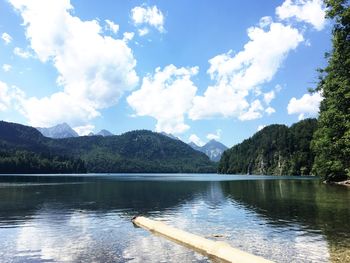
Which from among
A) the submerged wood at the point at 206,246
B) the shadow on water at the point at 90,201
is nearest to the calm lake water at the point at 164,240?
the submerged wood at the point at 206,246

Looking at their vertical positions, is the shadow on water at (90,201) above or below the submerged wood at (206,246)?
above

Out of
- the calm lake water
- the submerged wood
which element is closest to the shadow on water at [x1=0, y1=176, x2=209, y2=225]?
the calm lake water

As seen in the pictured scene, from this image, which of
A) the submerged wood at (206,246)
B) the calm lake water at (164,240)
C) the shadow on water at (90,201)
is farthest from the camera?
the shadow on water at (90,201)

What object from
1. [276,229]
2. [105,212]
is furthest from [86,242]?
[105,212]

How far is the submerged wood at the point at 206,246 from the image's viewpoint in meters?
18.5

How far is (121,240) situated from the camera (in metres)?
25.5

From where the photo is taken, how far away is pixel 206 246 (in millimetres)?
21672

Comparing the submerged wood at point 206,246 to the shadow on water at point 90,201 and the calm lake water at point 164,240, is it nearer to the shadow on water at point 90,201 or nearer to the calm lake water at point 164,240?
the calm lake water at point 164,240

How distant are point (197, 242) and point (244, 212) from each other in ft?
65.8

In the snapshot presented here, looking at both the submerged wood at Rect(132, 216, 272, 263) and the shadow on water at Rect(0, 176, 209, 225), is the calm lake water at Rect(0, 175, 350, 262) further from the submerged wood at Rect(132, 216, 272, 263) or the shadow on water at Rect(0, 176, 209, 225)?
the shadow on water at Rect(0, 176, 209, 225)

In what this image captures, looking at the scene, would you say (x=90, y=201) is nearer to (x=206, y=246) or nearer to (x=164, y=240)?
(x=164, y=240)

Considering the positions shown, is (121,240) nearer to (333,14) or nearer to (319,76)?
(333,14)

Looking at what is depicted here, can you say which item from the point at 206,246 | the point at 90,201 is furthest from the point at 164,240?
the point at 90,201

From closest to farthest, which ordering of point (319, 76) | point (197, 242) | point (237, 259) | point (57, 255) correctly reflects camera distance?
point (237, 259), point (57, 255), point (197, 242), point (319, 76)
